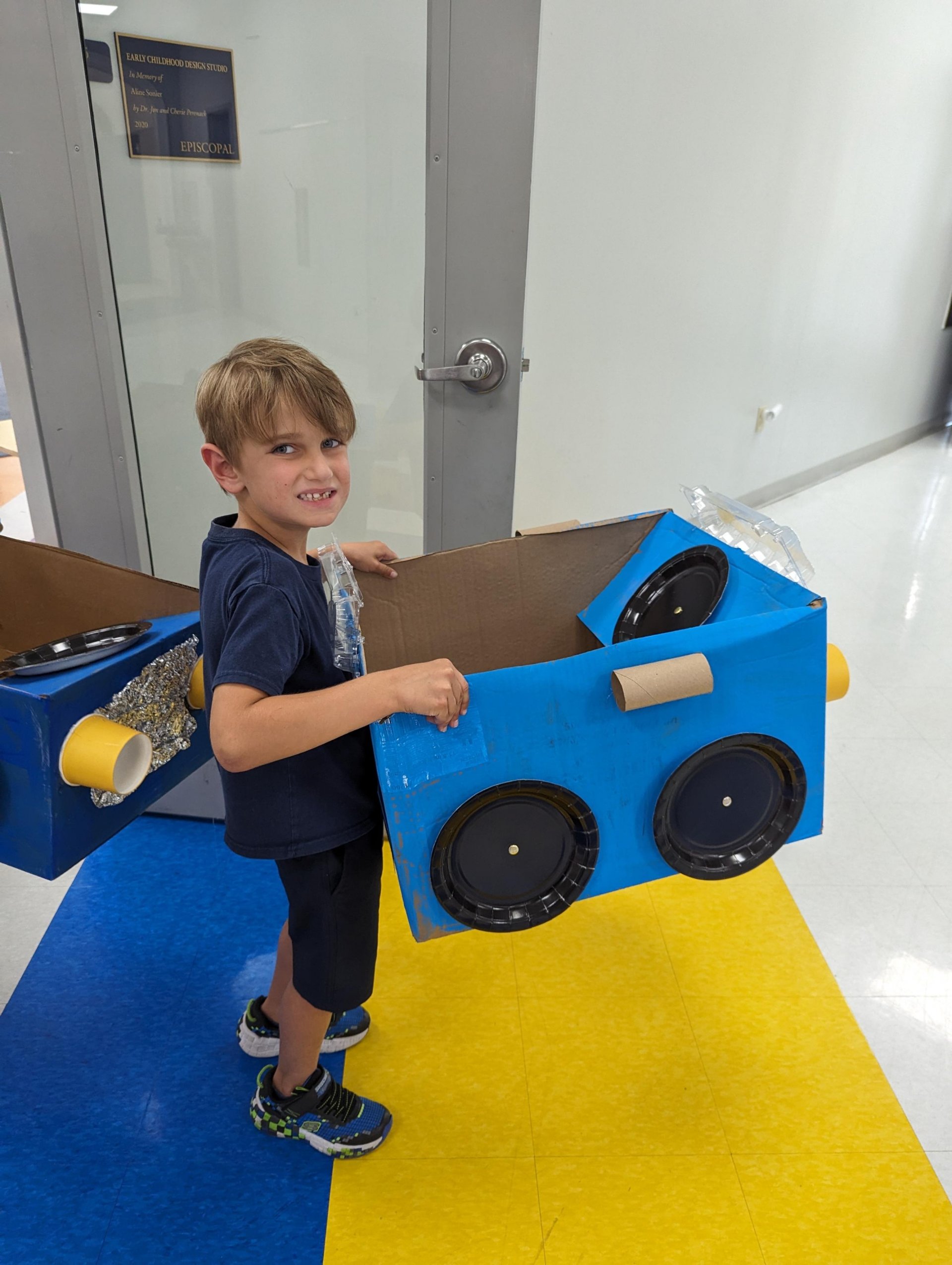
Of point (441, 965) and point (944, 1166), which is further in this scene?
point (441, 965)

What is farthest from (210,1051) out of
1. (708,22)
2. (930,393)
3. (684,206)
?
(930,393)

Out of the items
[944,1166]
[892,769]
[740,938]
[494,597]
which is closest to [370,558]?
[494,597]

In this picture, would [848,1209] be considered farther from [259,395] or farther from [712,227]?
[712,227]

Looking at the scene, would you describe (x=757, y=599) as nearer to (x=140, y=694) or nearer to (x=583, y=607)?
(x=583, y=607)

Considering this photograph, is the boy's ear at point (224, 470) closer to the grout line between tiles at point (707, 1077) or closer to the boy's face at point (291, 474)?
the boy's face at point (291, 474)

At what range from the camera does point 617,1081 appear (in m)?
1.28

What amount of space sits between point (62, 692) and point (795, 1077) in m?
1.14

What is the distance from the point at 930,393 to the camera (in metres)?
5.12

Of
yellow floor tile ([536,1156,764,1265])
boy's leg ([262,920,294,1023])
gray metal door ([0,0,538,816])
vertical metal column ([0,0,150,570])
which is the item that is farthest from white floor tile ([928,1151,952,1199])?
vertical metal column ([0,0,150,570])

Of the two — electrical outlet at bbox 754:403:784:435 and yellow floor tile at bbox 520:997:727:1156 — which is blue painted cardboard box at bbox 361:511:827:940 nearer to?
yellow floor tile at bbox 520:997:727:1156

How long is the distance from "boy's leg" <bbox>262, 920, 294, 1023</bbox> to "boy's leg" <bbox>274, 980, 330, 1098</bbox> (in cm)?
6

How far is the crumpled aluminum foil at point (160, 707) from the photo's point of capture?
0.95 metres

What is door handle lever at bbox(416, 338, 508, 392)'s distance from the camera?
1.42m

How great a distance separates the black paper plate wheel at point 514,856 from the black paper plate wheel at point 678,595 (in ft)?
0.99
